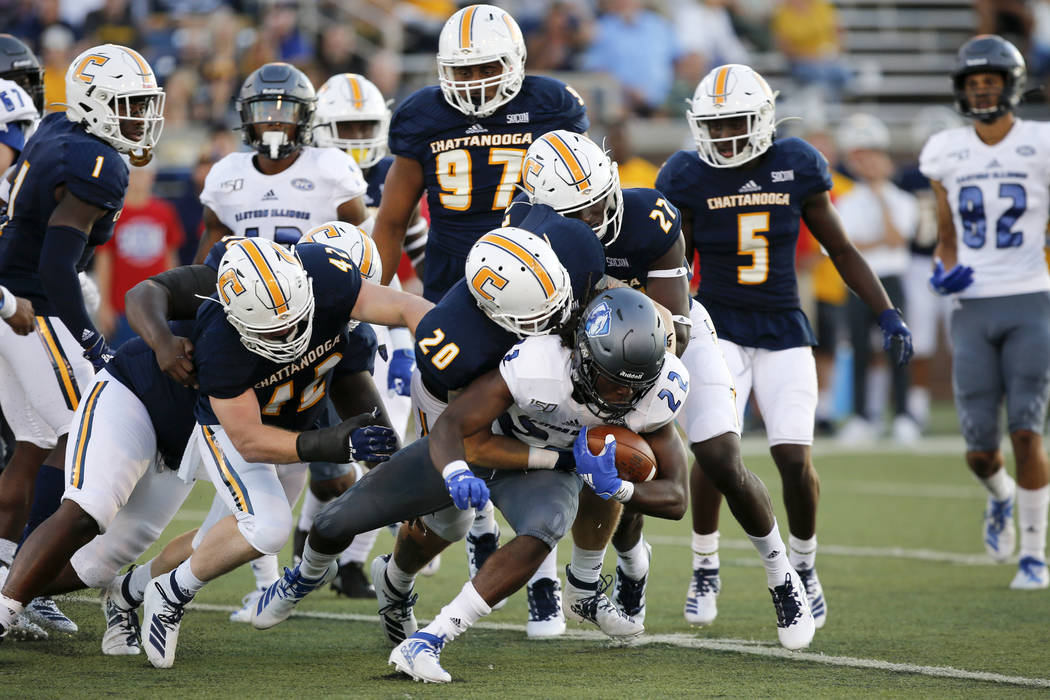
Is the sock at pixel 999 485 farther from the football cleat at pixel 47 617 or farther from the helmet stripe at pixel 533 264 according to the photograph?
the football cleat at pixel 47 617

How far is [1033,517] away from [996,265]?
1.18 metres

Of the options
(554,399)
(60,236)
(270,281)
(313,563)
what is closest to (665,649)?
(554,399)

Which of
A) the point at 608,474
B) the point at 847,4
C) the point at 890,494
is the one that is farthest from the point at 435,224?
the point at 847,4

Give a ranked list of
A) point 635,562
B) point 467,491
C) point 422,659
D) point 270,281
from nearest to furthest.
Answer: point 467,491 < point 422,659 < point 270,281 < point 635,562

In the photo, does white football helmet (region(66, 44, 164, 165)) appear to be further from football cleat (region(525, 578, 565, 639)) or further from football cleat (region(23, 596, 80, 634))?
football cleat (region(525, 578, 565, 639))

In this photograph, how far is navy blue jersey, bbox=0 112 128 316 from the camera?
5.07m

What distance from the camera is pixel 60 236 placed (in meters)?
4.98

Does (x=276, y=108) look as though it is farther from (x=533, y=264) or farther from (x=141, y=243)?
(x=141, y=243)

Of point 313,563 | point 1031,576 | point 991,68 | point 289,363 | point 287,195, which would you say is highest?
point 991,68

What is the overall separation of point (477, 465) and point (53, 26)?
29.3 feet

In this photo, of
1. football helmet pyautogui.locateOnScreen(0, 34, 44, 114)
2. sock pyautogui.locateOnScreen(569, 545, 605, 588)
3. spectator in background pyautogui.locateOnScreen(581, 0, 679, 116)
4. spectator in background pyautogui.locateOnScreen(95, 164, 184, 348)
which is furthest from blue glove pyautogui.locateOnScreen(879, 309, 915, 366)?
spectator in background pyautogui.locateOnScreen(581, 0, 679, 116)

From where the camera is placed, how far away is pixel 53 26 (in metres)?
12.0

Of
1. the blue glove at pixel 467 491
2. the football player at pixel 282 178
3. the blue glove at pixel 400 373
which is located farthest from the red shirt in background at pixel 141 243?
the blue glove at pixel 467 491

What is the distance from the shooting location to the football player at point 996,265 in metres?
6.48
